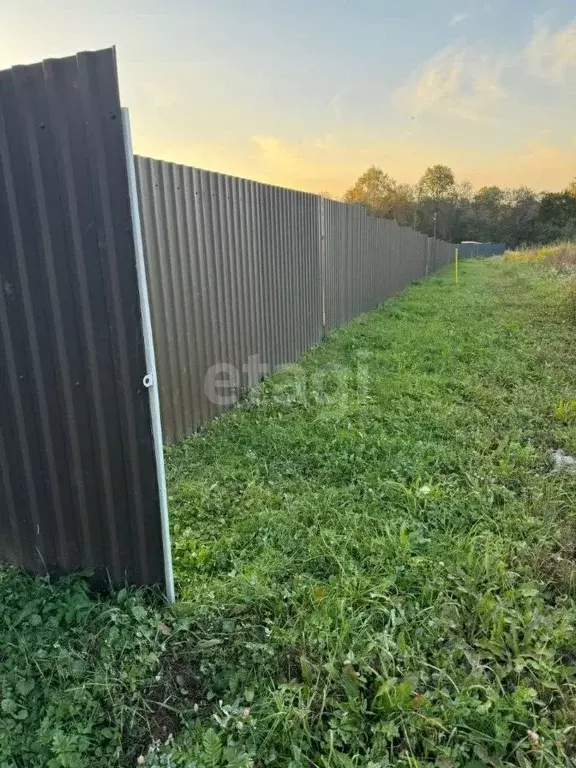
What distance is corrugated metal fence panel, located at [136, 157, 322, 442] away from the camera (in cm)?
332

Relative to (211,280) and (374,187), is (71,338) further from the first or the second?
(374,187)

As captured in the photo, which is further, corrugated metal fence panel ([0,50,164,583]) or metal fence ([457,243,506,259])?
metal fence ([457,243,506,259])

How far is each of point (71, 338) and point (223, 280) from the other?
2451 mm

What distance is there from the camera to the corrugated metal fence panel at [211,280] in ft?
10.9

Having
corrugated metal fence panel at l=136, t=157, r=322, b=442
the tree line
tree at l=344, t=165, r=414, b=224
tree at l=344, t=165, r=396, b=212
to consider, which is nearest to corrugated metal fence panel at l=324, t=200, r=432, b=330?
corrugated metal fence panel at l=136, t=157, r=322, b=442

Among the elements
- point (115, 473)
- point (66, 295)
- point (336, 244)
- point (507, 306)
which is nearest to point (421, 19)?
point (336, 244)

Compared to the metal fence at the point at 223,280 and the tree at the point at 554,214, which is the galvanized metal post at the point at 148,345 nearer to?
the metal fence at the point at 223,280

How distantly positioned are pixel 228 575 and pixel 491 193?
208 feet

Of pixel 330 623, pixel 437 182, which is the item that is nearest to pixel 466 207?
pixel 437 182

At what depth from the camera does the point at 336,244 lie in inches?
312

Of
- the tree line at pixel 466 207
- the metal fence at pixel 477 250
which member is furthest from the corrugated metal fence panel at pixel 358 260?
the tree line at pixel 466 207

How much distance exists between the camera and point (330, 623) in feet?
5.62

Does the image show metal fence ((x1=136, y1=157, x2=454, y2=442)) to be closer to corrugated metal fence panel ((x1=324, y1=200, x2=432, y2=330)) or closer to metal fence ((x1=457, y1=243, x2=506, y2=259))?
corrugated metal fence panel ((x1=324, y1=200, x2=432, y2=330))

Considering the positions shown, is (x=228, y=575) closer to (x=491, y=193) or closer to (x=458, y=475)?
(x=458, y=475)
